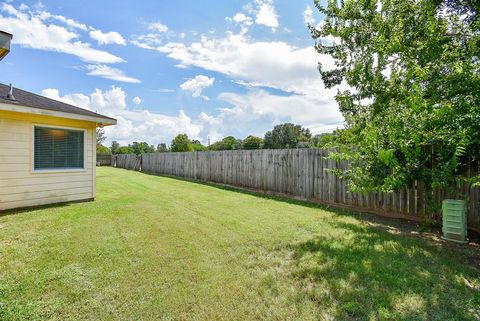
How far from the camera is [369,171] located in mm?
4523

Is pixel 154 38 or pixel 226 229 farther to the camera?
pixel 154 38

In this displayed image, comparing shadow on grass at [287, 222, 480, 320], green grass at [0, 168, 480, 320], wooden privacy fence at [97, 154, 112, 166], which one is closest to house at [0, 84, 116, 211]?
green grass at [0, 168, 480, 320]

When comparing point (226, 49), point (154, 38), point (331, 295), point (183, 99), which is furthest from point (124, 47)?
point (331, 295)

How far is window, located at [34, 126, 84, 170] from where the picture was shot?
6.24 metres

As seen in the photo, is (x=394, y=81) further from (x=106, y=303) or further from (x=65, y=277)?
(x=65, y=277)

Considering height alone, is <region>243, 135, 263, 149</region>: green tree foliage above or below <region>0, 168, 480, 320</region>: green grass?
above

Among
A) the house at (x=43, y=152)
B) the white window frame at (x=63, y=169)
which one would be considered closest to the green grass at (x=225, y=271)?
the house at (x=43, y=152)

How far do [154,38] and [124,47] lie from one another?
178 centimetres

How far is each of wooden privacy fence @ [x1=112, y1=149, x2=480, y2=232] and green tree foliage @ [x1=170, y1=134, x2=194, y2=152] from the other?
17.0m

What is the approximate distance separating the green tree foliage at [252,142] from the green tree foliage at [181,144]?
1272 centimetres

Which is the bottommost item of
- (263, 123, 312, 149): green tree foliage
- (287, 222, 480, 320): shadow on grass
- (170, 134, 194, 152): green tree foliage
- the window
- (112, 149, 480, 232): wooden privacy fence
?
(287, 222, 480, 320): shadow on grass

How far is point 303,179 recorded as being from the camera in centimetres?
Result: 820

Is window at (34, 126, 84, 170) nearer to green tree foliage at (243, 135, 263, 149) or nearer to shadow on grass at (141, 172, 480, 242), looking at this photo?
shadow on grass at (141, 172, 480, 242)

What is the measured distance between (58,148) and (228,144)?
122 feet
